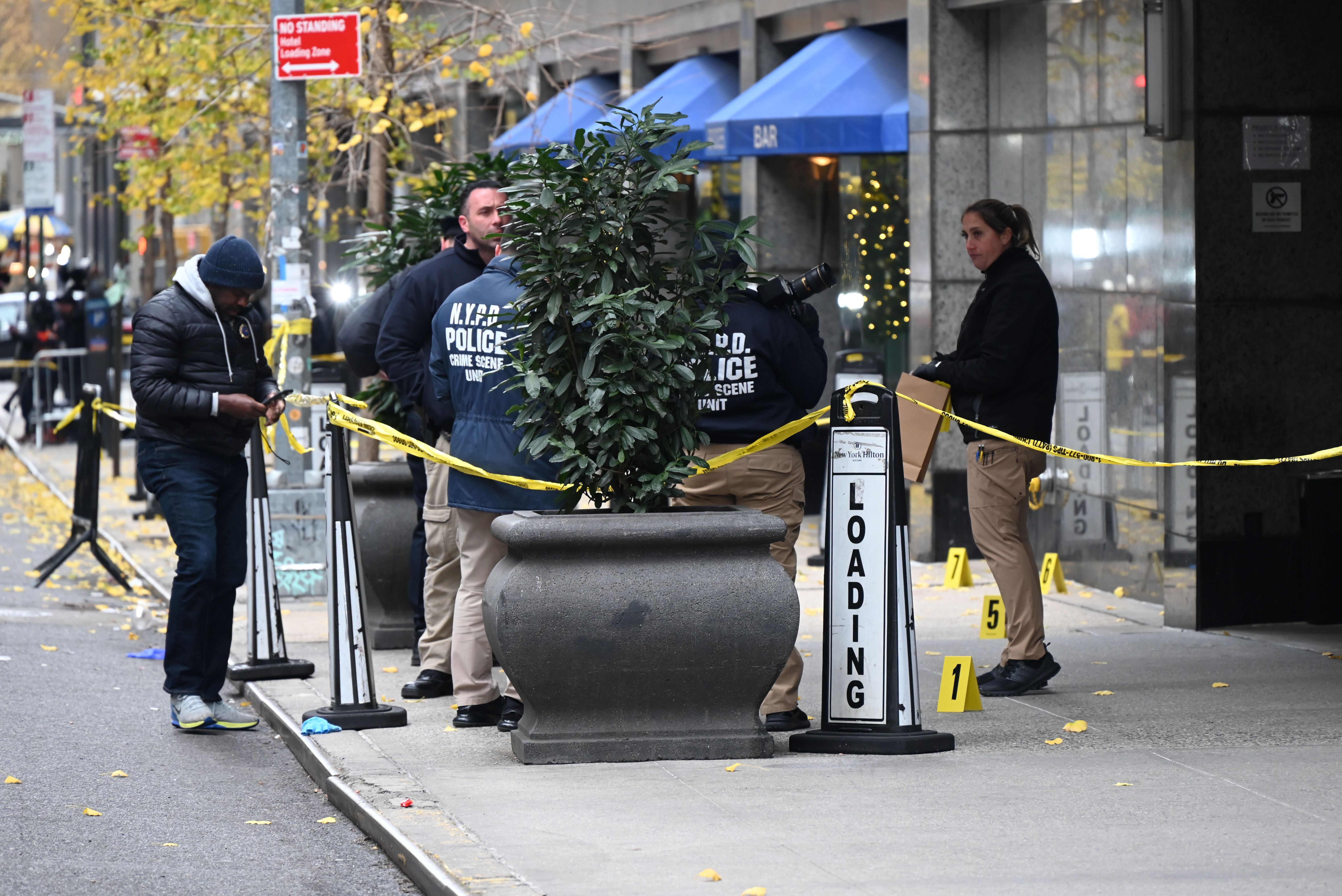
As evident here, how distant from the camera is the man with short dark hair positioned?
8.65 meters

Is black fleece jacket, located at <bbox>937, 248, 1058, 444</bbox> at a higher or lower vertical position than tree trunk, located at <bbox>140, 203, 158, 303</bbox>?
lower

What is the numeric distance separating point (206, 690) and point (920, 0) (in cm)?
741

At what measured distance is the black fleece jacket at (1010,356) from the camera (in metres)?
8.27

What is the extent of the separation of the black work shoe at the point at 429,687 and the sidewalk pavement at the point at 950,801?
0.08m

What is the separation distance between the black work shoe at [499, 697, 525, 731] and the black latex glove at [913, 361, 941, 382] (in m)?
2.24

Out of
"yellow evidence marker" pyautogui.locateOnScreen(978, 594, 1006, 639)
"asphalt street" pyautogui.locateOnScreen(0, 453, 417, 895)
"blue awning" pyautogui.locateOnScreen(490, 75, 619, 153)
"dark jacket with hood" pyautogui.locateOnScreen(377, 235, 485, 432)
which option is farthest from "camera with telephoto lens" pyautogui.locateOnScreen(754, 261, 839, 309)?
"blue awning" pyautogui.locateOnScreen(490, 75, 619, 153)

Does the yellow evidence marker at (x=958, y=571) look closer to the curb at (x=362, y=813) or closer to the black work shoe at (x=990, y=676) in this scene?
the black work shoe at (x=990, y=676)

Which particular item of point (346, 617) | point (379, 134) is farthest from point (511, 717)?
point (379, 134)

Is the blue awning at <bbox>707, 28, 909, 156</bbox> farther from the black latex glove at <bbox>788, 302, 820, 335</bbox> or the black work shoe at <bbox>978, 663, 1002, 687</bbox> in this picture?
the black latex glove at <bbox>788, 302, 820, 335</bbox>

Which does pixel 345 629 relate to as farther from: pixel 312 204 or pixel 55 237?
pixel 55 237

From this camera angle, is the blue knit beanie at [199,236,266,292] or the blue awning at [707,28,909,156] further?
the blue awning at [707,28,909,156]

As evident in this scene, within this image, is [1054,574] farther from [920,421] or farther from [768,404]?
[768,404]

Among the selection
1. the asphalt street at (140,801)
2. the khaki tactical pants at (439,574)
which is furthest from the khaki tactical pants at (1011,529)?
the asphalt street at (140,801)

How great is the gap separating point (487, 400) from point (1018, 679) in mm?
2591
